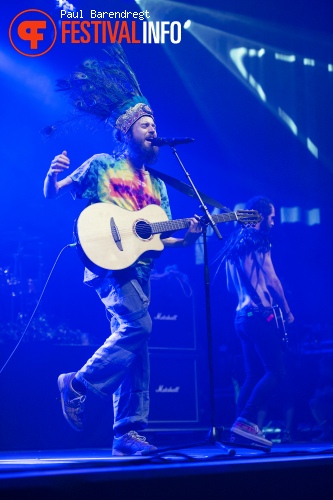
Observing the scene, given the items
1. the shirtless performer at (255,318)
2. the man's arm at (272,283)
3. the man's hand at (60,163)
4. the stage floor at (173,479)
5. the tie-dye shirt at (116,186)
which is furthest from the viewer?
the man's arm at (272,283)

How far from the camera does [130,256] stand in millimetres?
3852

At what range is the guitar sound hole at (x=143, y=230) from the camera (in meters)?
3.95

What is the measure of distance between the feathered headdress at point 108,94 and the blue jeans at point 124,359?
1.18 meters

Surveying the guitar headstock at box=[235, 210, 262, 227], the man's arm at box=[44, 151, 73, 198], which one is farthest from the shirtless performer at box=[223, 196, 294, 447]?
the man's arm at box=[44, 151, 73, 198]

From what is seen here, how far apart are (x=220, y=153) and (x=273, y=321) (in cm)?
184

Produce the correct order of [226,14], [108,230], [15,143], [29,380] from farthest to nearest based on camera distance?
[226,14] < [15,143] < [29,380] < [108,230]

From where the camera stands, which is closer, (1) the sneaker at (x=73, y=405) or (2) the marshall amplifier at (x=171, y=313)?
(1) the sneaker at (x=73, y=405)

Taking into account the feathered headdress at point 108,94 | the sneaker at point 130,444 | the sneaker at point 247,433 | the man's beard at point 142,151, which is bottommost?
the sneaker at point 247,433

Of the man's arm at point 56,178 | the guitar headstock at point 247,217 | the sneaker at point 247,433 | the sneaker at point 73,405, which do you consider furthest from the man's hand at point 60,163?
the sneaker at point 247,433

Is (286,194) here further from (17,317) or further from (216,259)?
(17,317)

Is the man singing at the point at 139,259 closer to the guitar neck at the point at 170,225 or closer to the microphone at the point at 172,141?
the guitar neck at the point at 170,225

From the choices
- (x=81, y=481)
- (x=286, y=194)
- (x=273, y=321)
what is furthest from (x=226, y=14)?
(x=81, y=481)

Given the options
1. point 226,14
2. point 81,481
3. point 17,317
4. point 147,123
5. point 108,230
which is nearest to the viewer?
point 81,481

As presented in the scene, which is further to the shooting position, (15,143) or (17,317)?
(15,143)
